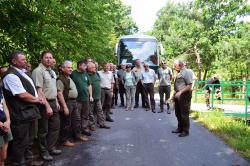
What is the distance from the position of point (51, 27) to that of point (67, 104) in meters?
2.27

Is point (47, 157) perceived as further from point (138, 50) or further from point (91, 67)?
point (138, 50)

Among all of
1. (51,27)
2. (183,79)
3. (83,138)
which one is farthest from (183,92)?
(51,27)

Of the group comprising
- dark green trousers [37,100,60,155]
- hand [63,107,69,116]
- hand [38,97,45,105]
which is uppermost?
hand [38,97,45,105]

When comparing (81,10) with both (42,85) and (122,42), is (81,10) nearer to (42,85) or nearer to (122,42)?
(42,85)

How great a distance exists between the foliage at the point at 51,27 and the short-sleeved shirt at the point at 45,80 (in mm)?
1613

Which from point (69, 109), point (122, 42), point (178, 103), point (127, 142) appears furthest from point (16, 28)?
point (122, 42)

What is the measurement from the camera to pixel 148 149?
7.92m

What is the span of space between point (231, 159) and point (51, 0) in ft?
16.0

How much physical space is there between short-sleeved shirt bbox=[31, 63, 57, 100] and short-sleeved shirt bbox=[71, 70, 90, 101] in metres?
1.57

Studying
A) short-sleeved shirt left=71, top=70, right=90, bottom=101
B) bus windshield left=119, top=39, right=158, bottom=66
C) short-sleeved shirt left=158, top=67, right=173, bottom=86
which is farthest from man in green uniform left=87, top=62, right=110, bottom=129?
bus windshield left=119, top=39, right=158, bottom=66

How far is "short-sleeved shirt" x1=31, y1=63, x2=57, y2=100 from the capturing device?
655cm

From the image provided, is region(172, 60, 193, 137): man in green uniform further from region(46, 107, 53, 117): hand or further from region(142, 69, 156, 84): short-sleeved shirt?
region(142, 69, 156, 84): short-sleeved shirt

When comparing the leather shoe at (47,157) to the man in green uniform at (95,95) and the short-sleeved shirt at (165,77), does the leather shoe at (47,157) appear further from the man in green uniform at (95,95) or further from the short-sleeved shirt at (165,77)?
the short-sleeved shirt at (165,77)

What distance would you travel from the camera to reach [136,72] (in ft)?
48.0
